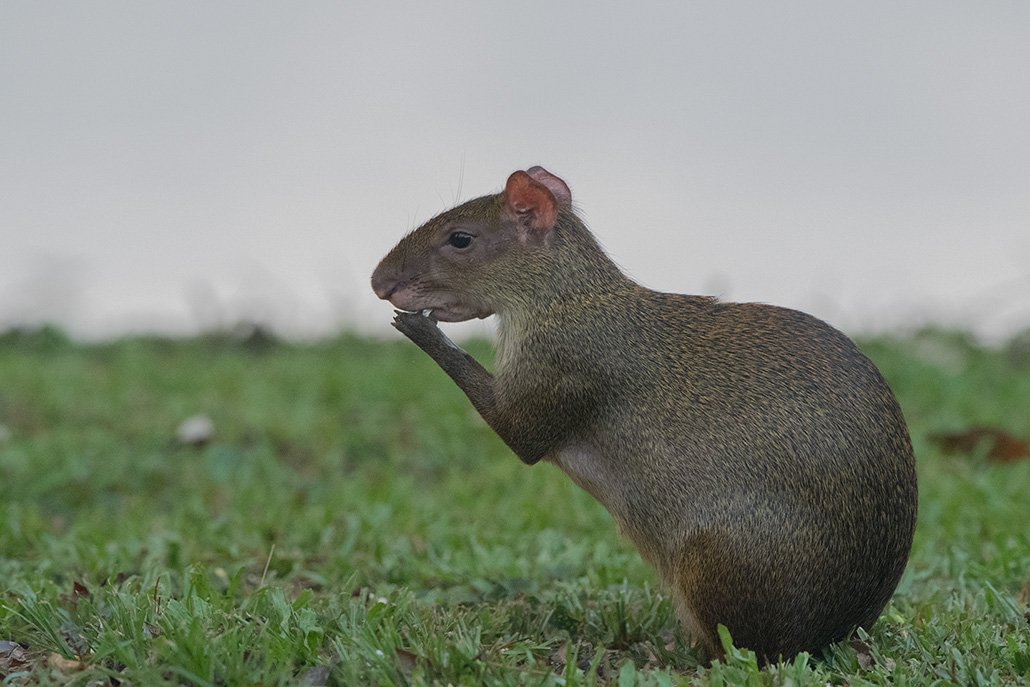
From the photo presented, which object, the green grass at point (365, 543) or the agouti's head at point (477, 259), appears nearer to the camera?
the green grass at point (365, 543)

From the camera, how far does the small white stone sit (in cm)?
600

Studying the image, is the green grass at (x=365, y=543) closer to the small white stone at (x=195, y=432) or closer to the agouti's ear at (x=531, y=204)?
the small white stone at (x=195, y=432)

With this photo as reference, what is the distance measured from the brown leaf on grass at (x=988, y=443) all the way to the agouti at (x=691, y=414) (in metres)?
3.30

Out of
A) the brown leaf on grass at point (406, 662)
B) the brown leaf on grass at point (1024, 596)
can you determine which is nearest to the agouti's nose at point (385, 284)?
the brown leaf on grass at point (406, 662)

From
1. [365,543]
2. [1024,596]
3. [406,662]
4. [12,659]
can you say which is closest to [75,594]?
[12,659]

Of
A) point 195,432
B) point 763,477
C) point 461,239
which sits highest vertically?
point 461,239

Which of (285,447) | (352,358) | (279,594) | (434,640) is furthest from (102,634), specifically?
(352,358)

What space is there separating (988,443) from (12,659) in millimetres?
4918

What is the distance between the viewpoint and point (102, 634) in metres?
2.77

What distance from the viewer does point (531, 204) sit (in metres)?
3.19

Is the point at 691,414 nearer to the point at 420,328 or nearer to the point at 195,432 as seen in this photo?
the point at 420,328

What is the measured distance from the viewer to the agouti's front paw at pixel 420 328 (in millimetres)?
3072

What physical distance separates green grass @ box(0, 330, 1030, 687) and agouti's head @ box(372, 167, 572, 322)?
2.77 ft

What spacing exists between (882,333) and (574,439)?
20.7ft
